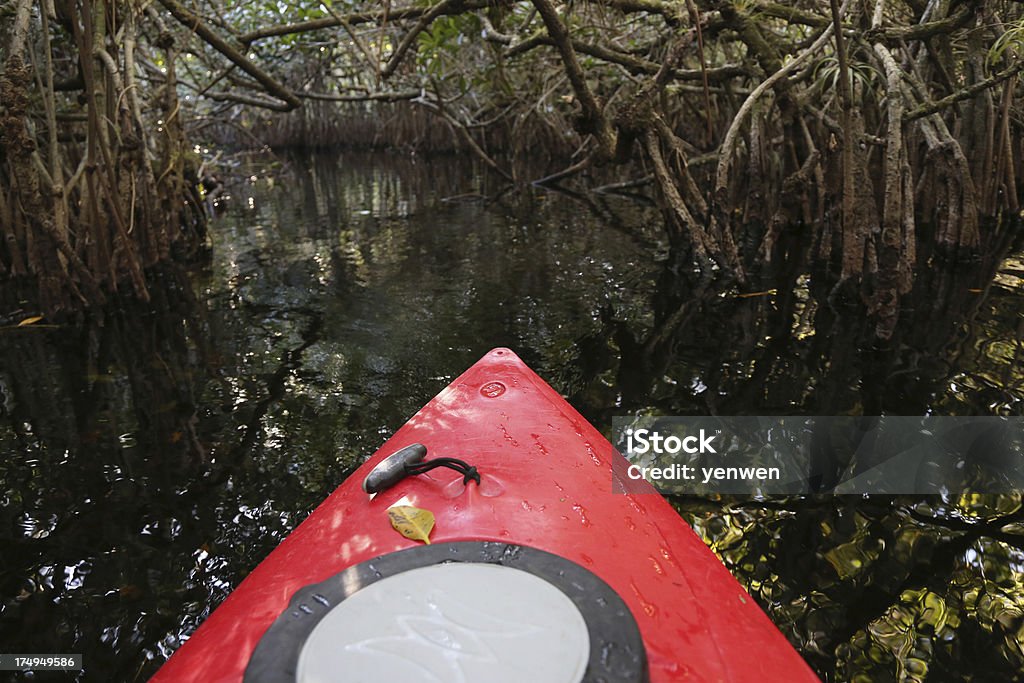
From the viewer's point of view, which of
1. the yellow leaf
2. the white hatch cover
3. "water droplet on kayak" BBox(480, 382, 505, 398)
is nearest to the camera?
the white hatch cover

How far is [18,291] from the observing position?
4641mm

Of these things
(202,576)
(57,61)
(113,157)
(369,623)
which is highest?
(57,61)

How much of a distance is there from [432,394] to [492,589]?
2.08m

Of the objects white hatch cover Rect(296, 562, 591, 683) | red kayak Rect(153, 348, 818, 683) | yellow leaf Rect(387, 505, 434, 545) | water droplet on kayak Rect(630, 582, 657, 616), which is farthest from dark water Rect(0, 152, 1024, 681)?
white hatch cover Rect(296, 562, 591, 683)

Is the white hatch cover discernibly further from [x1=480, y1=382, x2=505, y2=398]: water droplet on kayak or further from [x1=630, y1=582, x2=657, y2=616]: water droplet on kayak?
[x1=480, y1=382, x2=505, y2=398]: water droplet on kayak

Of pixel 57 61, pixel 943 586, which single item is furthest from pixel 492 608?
pixel 57 61

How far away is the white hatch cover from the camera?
90 centimetres

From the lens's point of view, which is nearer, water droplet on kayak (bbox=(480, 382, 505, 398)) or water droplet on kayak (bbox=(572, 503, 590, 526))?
water droplet on kayak (bbox=(572, 503, 590, 526))

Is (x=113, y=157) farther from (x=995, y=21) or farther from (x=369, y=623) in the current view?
(x=995, y=21)

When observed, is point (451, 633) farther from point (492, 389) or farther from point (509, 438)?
point (492, 389)

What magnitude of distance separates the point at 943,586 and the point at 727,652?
41.3 inches

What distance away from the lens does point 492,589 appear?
1.04m

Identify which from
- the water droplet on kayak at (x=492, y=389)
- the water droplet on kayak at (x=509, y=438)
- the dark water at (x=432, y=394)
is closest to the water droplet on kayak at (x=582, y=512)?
the water droplet on kayak at (x=509, y=438)

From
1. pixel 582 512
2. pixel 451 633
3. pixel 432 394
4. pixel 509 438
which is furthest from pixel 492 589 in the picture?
pixel 432 394
